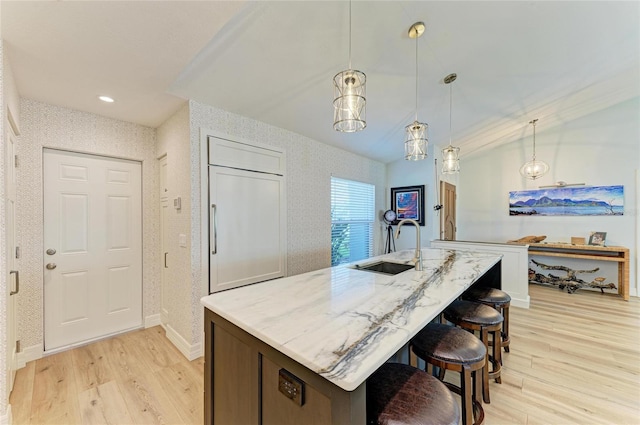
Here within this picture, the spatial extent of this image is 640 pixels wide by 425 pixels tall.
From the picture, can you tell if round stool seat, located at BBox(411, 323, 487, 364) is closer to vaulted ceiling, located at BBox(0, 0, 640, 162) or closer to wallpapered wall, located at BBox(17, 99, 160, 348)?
vaulted ceiling, located at BBox(0, 0, 640, 162)

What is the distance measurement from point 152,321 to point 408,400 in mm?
3236

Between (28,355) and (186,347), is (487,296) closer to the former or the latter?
(186,347)

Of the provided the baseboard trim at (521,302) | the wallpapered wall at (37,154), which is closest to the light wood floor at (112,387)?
the wallpapered wall at (37,154)

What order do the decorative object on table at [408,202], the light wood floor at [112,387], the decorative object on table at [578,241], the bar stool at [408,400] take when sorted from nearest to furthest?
1. the bar stool at [408,400]
2. the light wood floor at [112,387]
3. the decorative object on table at [578,241]
4. the decorative object on table at [408,202]

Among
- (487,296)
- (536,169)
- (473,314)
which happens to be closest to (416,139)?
(473,314)

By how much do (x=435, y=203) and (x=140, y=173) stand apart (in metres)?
4.58

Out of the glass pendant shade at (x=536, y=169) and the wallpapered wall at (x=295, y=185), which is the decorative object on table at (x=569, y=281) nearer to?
the glass pendant shade at (x=536, y=169)

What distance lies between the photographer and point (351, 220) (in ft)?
15.1

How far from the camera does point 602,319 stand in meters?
3.35

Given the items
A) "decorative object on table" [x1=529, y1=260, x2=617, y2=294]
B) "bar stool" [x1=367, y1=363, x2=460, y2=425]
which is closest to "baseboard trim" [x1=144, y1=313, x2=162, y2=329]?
"bar stool" [x1=367, y1=363, x2=460, y2=425]

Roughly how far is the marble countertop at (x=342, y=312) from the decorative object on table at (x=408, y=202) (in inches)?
117

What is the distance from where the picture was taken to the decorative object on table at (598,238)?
176 inches

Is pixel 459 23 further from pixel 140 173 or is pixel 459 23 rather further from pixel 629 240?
pixel 629 240

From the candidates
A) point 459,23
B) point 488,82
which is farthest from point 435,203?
point 459,23
